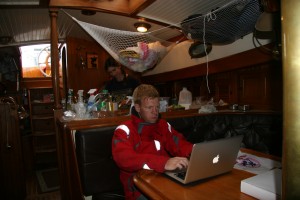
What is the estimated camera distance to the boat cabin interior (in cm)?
152

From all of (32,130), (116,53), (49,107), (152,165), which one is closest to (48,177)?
(32,130)

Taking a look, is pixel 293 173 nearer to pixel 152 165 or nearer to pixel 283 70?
pixel 283 70

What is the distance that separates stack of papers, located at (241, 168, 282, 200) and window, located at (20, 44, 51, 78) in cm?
521

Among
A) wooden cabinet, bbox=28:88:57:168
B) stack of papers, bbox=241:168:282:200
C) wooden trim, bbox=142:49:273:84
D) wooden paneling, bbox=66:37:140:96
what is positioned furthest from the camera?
wooden cabinet, bbox=28:88:57:168

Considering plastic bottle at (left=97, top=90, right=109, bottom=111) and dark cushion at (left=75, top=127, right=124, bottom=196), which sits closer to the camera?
dark cushion at (left=75, top=127, right=124, bottom=196)

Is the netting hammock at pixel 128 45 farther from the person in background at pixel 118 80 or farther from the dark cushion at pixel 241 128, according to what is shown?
the dark cushion at pixel 241 128

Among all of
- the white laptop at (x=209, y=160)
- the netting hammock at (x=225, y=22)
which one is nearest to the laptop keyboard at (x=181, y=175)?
the white laptop at (x=209, y=160)

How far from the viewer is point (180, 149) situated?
4.56 ft

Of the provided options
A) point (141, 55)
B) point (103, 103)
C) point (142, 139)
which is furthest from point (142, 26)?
point (142, 139)

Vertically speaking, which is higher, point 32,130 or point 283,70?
point 283,70

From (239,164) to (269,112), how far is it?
1.08m

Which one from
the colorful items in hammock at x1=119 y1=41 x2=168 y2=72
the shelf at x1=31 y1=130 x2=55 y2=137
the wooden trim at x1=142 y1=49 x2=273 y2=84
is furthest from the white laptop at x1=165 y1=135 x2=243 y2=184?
the shelf at x1=31 y1=130 x2=55 y2=137

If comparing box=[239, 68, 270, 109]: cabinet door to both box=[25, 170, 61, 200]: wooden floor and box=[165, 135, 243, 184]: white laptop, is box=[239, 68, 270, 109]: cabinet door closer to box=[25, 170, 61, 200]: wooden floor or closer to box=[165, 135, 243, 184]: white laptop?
box=[165, 135, 243, 184]: white laptop

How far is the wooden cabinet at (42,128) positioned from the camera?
4.34 meters
